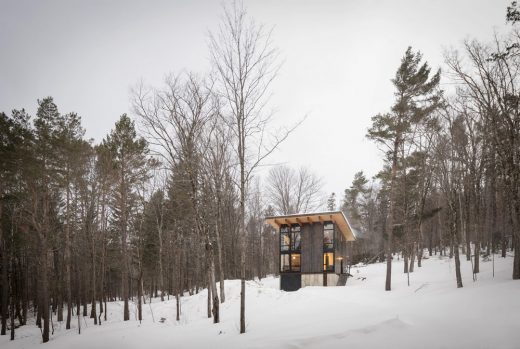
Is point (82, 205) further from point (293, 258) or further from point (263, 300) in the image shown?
point (293, 258)

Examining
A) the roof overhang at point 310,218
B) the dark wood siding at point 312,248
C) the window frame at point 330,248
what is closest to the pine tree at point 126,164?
the roof overhang at point 310,218

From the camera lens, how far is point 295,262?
84.5 ft

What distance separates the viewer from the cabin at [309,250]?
964 inches

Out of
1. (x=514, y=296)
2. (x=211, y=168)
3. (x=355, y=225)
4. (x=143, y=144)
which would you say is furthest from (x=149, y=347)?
(x=355, y=225)

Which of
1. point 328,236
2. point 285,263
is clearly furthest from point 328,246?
point 285,263

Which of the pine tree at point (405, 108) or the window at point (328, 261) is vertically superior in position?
the pine tree at point (405, 108)

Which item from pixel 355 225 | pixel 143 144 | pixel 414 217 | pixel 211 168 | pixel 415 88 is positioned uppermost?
pixel 415 88

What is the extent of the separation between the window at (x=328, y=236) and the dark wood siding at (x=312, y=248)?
0.25 metres

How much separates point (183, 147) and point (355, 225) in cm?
4955

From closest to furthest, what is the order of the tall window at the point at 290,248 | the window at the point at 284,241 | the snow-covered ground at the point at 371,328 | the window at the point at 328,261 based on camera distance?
the snow-covered ground at the point at 371,328 → the window at the point at 328,261 → the tall window at the point at 290,248 → the window at the point at 284,241

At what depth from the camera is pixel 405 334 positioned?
7.75 m

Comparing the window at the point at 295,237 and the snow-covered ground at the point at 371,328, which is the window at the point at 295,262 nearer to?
the window at the point at 295,237

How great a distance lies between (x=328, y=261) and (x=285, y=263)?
3.66 metres

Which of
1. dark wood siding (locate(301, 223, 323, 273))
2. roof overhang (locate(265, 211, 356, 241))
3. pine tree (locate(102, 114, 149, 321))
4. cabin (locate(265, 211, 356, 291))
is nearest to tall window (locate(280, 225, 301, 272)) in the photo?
cabin (locate(265, 211, 356, 291))
